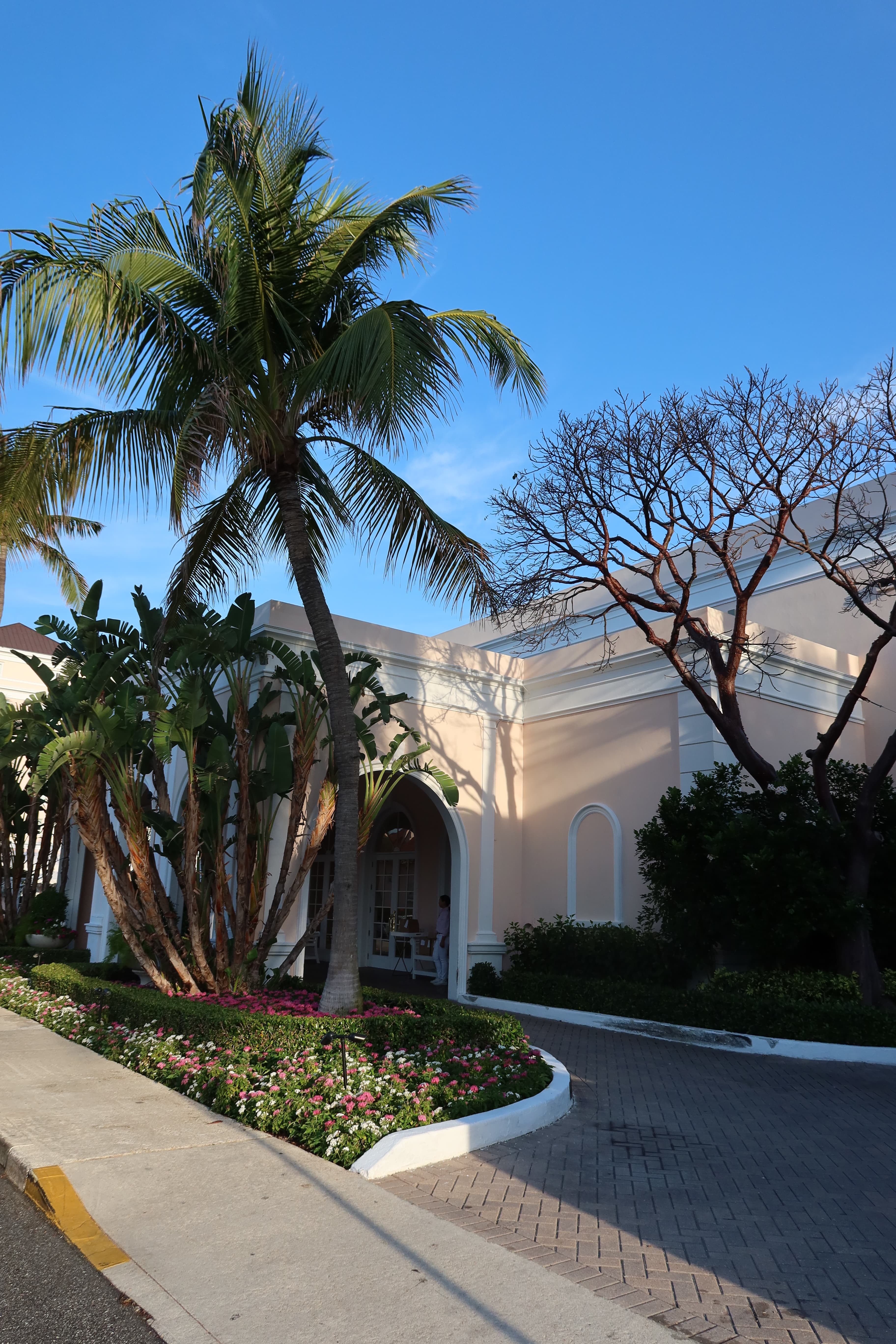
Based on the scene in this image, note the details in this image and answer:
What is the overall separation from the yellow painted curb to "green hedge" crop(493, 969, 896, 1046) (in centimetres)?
724

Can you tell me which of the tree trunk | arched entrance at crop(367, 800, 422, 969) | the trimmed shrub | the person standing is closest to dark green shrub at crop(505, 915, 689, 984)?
the trimmed shrub

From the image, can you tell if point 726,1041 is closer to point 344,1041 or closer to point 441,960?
point 344,1041

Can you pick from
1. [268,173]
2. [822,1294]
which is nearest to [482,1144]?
[822,1294]

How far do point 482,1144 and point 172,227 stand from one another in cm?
815

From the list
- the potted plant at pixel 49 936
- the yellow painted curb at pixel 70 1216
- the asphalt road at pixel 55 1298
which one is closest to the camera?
the asphalt road at pixel 55 1298

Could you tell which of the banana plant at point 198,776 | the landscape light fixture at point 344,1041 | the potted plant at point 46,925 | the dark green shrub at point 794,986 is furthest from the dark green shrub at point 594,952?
the potted plant at point 46,925

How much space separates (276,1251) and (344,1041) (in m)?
2.07

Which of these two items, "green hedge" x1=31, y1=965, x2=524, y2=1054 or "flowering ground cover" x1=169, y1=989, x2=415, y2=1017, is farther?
"flowering ground cover" x1=169, y1=989, x2=415, y2=1017

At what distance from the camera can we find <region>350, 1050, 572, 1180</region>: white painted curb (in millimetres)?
5297

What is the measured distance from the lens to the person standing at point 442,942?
15719 mm

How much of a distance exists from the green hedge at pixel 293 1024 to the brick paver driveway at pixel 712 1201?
0.96 meters

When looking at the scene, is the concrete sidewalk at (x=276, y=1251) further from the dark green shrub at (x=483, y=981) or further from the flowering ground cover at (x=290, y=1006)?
the dark green shrub at (x=483, y=981)

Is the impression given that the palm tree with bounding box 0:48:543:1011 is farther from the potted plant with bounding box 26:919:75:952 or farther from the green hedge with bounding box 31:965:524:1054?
the potted plant with bounding box 26:919:75:952

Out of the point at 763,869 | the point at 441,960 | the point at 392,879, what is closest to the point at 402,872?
the point at 392,879
